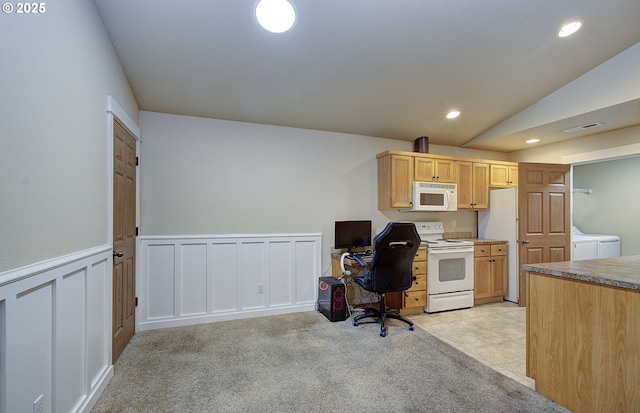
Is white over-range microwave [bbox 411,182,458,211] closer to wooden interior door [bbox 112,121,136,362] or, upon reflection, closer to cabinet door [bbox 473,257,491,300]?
cabinet door [bbox 473,257,491,300]

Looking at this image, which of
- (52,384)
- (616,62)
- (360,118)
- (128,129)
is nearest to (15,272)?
(52,384)

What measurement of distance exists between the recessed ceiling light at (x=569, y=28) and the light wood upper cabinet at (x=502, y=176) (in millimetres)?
2109

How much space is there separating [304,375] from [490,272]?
3.22m

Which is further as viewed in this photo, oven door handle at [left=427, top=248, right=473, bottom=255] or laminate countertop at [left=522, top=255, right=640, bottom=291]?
oven door handle at [left=427, top=248, right=473, bottom=255]

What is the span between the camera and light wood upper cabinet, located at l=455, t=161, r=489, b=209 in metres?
4.25

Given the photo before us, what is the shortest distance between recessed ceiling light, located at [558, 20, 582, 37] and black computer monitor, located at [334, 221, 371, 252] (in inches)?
107

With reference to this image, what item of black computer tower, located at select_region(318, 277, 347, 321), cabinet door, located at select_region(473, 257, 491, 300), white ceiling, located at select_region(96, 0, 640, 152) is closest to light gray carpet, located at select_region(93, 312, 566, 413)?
black computer tower, located at select_region(318, 277, 347, 321)

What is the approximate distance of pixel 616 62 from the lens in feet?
9.55

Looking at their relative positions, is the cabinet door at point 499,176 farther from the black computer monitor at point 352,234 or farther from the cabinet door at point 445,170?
the black computer monitor at point 352,234

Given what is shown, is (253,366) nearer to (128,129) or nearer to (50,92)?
(50,92)

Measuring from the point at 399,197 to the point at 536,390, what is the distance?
7.91 feet

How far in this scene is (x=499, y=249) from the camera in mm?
4227

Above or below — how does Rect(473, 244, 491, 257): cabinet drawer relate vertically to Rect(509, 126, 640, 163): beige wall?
below

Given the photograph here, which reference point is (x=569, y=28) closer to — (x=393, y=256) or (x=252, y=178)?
(x=393, y=256)
